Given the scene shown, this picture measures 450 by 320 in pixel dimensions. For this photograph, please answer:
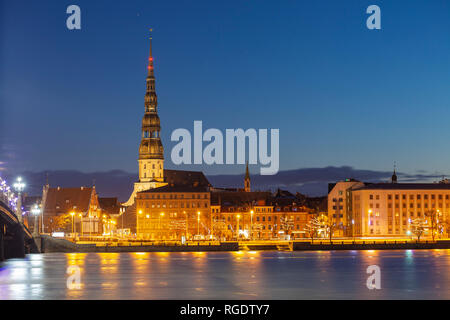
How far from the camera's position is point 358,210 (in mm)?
143250

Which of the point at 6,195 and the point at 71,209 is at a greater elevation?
the point at 6,195

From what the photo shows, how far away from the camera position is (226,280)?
191ft

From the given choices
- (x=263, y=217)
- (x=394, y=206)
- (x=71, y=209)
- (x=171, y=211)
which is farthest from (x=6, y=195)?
(x=71, y=209)

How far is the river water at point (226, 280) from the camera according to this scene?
48.4 metres

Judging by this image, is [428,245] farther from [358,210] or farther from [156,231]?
[156,231]

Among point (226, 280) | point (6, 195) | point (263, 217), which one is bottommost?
A: point (226, 280)

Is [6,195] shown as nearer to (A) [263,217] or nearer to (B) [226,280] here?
(B) [226,280]

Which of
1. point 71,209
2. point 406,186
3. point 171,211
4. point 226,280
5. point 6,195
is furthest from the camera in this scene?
point 71,209

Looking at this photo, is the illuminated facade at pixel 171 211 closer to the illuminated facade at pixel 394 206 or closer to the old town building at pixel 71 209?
the old town building at pixel 71 209

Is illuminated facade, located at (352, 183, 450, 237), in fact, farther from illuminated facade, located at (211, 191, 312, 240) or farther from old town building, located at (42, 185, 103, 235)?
old town building, located at (42, 185, 103, 235)

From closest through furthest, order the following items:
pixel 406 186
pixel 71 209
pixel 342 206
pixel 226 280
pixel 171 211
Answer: pixel 226 280 → pixel 406 186 → pixel 342 206 → pixel 171 211 → pixel 71 209

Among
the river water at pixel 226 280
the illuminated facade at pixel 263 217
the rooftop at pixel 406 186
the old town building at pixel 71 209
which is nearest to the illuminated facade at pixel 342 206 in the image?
the rooftop at pixel 406 186

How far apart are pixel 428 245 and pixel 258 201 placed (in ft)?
168
